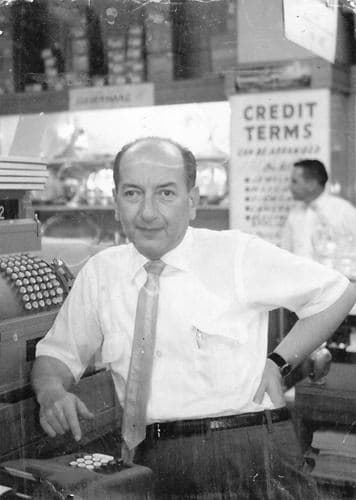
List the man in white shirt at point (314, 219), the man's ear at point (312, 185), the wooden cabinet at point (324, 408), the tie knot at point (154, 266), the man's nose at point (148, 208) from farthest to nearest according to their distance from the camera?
the man's ear at point (312, 185) < the man in white shirt at point (314, 219) < the wooden cabinet at point (324, 408) < the tie knot at point (154, 266) < the man's nose at point (148, 208)

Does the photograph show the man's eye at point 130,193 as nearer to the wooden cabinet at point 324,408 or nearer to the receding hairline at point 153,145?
the receding hairline at point 153,145

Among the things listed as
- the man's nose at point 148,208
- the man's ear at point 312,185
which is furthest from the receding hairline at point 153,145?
the man's ear at point 312,185

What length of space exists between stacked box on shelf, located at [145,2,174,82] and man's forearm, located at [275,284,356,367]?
667 mm

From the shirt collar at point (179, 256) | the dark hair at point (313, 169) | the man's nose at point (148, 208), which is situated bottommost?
the shirt collar at point (179, 256)

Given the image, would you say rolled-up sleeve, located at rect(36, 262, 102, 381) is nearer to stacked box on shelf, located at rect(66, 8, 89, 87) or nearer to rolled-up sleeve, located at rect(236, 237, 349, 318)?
rolled-up sleeve, located at rect(236, 237, 349, 318)

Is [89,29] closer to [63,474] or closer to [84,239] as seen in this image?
[84,239]

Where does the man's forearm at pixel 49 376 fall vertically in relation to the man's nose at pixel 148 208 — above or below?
below

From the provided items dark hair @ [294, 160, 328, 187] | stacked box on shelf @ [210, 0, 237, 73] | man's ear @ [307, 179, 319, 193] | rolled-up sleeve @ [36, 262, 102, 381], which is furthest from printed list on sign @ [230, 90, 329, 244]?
man's ear @ [307, 179, 319, 193]

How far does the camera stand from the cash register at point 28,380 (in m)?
1.15

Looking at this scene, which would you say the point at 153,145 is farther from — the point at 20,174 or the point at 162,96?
the point at 20,174

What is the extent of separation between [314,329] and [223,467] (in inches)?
13.9

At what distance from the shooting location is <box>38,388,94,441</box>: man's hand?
1342 millimetres

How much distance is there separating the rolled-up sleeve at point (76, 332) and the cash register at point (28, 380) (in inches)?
1.3

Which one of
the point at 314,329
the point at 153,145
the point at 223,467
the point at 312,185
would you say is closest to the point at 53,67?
the point at 153,145
